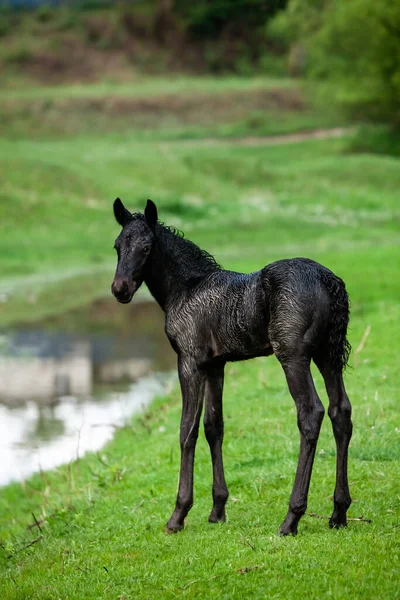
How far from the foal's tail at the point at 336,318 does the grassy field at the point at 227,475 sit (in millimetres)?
1107

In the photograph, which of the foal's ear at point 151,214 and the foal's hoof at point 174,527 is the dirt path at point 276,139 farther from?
the foal's hoof at point 174,527

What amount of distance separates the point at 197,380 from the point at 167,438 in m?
3.96

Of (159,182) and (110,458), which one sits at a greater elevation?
(159,182)

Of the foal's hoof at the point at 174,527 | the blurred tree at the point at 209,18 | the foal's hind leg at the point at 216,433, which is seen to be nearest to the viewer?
the foal's hoof at the point at 174,527

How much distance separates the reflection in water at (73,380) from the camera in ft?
41.2

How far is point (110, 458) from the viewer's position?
446 inches

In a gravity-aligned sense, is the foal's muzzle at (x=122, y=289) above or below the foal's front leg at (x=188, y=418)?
above

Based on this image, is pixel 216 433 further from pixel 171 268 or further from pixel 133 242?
pixel 133 242

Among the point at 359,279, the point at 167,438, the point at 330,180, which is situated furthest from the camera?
the point at 330,180

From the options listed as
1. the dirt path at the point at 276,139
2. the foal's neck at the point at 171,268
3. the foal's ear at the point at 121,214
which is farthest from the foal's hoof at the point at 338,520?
the dirt path at the point at 276,139

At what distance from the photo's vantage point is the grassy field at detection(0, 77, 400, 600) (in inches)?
249

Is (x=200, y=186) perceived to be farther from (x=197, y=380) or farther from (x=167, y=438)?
(x=197, y=380)

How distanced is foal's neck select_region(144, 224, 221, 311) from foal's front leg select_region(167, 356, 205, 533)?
0.52 meters

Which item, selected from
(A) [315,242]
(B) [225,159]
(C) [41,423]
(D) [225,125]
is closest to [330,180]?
(B) [225,159]
